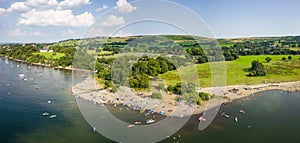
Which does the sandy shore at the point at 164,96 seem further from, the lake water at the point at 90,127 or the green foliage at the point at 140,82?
the lake water at the point at 90,127

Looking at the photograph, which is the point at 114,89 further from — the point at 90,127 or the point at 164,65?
the point at 164,65

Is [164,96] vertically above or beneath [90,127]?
above

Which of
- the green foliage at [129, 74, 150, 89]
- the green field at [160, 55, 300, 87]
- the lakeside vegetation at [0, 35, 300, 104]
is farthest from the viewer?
the green field at [160, 55, 300, 87]

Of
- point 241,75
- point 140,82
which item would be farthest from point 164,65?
point 241,75

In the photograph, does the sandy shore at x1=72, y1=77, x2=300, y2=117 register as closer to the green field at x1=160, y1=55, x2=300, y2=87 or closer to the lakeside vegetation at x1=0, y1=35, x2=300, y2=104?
the lakeside vegetation at x1=0, y1=35, x2=300, y2=104

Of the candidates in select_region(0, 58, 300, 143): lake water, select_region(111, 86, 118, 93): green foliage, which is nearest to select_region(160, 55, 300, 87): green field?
select_region(0, 58, 300, 143): lake water

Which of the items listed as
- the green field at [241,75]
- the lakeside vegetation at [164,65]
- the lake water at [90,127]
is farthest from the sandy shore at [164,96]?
the green field at [241,75]

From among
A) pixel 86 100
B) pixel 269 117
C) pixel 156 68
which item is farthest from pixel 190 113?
pixel 156 68
